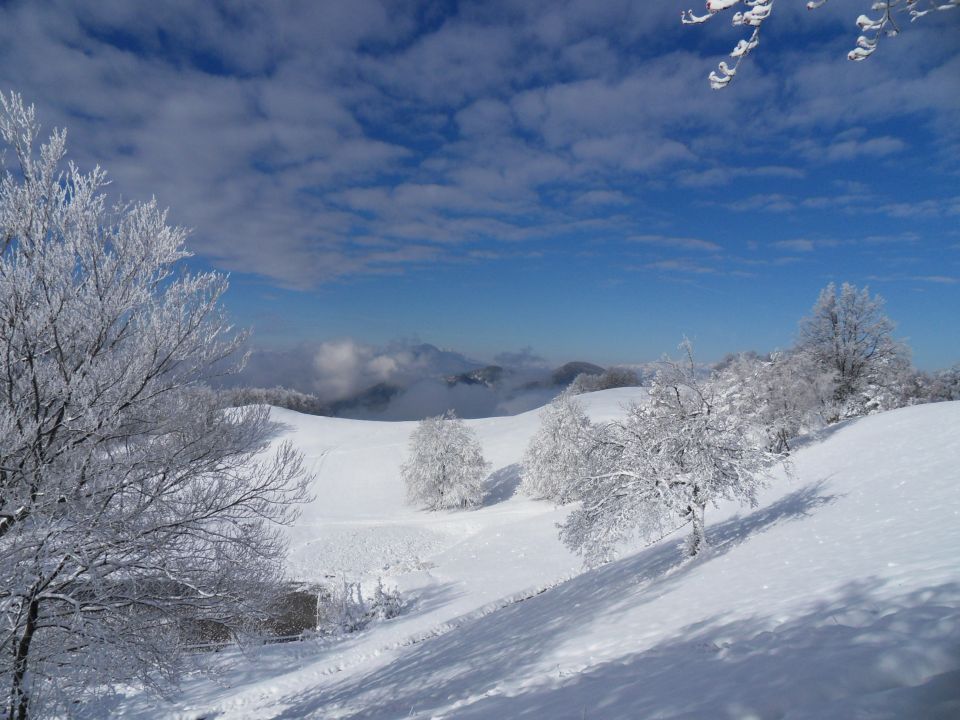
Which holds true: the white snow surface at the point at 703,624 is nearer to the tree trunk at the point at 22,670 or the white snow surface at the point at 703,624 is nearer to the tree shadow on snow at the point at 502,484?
the tree trunk at the point at 22,670

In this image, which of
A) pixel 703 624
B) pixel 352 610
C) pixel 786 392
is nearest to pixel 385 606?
pixel 352 610

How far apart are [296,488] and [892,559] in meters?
9.27

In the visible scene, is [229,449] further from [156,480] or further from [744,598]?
[744,598]

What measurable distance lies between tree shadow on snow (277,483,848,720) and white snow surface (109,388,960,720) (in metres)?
0.07

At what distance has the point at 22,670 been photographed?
548 cm

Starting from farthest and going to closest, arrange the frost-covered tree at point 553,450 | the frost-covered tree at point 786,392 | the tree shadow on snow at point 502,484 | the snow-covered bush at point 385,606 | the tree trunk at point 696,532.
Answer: the tree shadow on snow at point 502,484
the frost-covered tree at point 553,450
the frost-covered tree at point 786,392
the snow-covered bush at point 385,606
the tree trunk at point 696,532

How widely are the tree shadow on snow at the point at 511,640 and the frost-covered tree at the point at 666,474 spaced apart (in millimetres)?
1352

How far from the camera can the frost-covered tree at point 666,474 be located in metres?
11.7

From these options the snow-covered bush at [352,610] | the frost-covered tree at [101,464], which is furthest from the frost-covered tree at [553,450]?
the frost-covered tree at [101,464]

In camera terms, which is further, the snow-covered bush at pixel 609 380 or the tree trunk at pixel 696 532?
the snow-covered bush at pixel 609 380

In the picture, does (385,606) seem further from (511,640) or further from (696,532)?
(696,532)

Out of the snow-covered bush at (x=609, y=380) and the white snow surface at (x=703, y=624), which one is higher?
the snow-covered bush at (x=609, y=380)

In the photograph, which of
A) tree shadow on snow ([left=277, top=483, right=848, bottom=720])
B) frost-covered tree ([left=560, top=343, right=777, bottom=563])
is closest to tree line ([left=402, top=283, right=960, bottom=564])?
frost-covered tree ([left=560, top=343, right=777, bottom=563])

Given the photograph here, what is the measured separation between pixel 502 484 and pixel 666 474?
32248 mm
